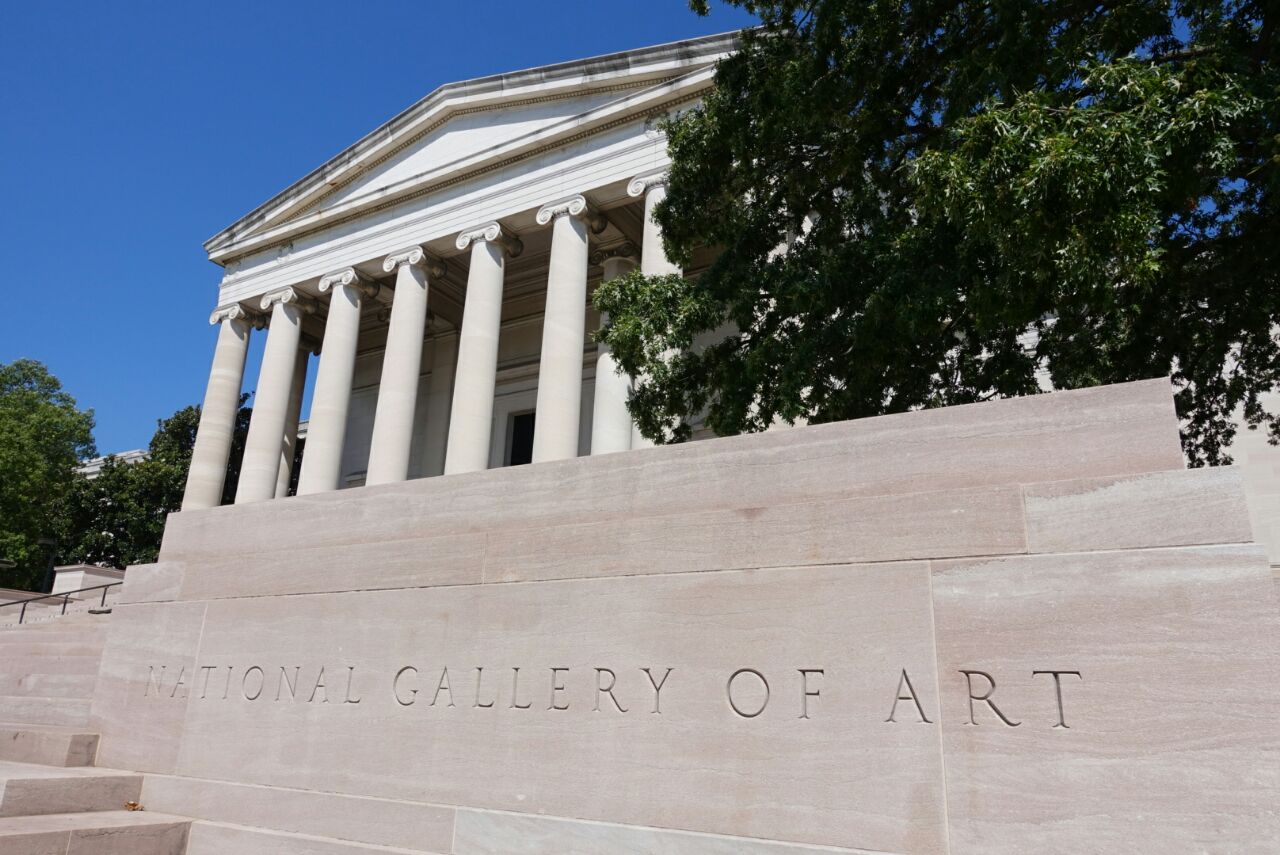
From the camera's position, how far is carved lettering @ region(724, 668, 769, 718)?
5559 mm

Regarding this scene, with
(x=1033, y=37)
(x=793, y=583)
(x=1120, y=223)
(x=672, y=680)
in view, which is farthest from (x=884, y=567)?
(x=1033, y=37)

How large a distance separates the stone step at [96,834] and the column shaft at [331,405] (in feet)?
76.3

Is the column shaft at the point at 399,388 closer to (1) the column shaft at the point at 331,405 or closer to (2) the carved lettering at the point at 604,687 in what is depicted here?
(1) the column shaft at the point at 331,405

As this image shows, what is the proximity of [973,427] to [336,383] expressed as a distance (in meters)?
28.0

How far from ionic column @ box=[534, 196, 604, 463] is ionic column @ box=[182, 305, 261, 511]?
13.6 metres

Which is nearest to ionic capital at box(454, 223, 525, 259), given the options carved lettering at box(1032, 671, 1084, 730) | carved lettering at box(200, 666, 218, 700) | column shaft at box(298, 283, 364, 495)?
column shaft at box(298, 283, 364, 495)

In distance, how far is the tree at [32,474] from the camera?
4734cm

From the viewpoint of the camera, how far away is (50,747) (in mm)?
8516

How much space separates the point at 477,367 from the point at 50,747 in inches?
776

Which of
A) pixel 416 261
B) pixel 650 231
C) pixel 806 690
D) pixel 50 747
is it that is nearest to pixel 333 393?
pixel 416 261

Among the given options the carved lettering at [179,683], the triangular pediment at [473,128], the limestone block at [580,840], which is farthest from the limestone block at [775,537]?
the triangular pediment at [473,128]

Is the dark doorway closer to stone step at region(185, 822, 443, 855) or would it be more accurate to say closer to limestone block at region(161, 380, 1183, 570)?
limestone block at region(161, 380, 1183, 570)

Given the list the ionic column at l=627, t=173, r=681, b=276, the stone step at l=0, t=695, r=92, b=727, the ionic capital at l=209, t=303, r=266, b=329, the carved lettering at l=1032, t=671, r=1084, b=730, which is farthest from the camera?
the ionic capital at l=209, t=303, r=266, b=329

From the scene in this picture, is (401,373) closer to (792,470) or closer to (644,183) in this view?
(644,183)
